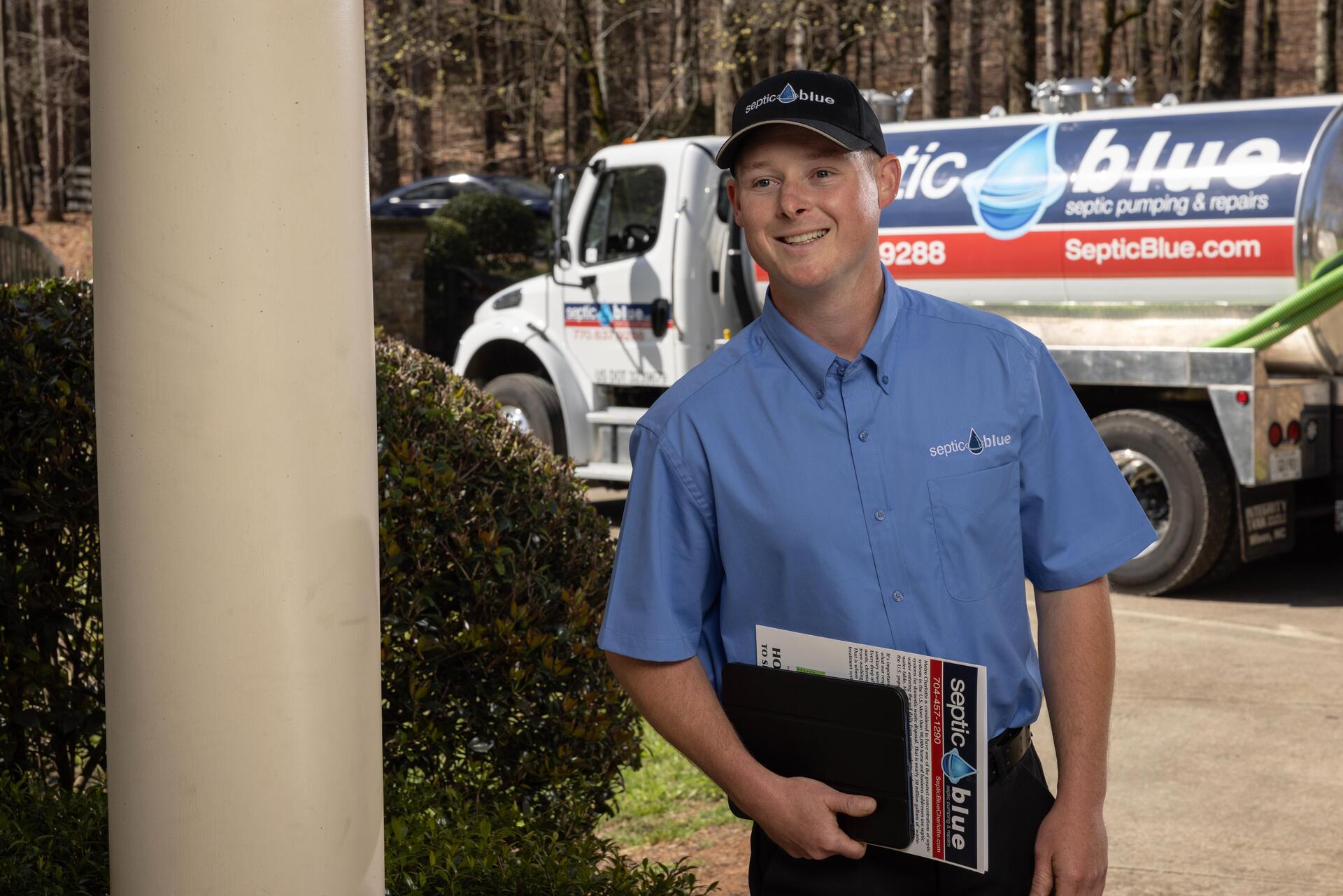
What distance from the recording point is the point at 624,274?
34.9 ft

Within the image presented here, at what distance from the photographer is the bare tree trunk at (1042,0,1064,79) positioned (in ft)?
76.7

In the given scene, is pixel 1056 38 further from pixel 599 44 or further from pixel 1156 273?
pixel 1156 273

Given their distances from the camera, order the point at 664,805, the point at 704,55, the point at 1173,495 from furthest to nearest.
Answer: the point at 704,55, the point at 1173,495, the point at 664,805

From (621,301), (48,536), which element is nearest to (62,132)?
(621,301)

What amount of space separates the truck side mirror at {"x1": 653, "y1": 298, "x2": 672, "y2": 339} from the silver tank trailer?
1568 millimetres

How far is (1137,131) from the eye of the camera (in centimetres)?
889

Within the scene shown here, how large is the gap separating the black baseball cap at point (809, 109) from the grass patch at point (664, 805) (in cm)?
295

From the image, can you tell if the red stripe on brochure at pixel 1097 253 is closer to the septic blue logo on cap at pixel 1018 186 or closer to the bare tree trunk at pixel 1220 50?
the septic blue logo on cap at pixel 1018 186

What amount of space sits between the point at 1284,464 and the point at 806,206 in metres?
6.86

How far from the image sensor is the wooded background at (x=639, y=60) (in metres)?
18.8

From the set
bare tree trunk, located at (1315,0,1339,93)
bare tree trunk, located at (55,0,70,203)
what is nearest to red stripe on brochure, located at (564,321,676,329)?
bare tree trunk, located at (1315,0,1339,93)

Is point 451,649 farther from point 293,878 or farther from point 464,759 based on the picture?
point 293,878

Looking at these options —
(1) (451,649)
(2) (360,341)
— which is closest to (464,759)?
(1) (451,649)

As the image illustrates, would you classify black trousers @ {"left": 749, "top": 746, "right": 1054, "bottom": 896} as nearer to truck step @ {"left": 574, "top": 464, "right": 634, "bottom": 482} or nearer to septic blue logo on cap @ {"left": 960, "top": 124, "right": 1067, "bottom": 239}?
septic blue logo on cap @ {"left": 960, "top": 124, "right": 1067, "bottom": 239}
